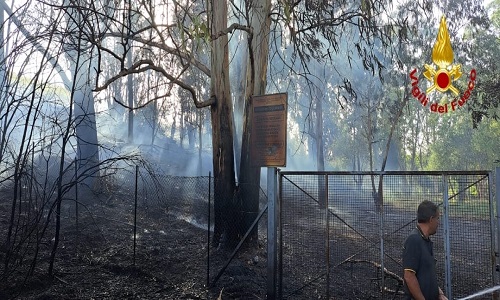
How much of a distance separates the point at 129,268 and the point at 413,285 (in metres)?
6.09

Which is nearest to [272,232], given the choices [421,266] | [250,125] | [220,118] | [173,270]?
[173,270]

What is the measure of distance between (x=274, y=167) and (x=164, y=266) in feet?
10.5

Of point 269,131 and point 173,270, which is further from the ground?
point 269,131

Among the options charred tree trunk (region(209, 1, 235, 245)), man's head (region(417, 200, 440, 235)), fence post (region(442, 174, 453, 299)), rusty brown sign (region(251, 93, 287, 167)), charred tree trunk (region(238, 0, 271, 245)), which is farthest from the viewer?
charred tree trunk (region(209, 1, 235, 245))

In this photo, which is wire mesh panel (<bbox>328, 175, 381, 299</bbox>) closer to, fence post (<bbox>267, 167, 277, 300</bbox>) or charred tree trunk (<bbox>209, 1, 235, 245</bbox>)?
fence post (<bbox>267, 167, 277, 300</bbox>)

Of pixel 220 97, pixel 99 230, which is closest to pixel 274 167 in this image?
pixel 220 97

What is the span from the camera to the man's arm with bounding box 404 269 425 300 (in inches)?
151

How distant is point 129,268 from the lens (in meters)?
8.60

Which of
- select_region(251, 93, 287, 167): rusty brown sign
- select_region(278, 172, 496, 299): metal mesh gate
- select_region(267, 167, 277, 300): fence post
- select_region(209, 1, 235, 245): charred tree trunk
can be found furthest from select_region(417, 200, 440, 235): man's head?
select_region(209, 1, 235, 245): charred tree trunk

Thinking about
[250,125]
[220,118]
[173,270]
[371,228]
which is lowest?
[173,270]

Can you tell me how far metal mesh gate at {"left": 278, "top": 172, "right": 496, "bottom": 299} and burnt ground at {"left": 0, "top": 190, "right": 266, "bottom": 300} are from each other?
0.93 m

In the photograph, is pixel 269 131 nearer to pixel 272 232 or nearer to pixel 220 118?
pixel 220 118

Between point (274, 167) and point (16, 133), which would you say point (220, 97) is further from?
point (16, 133)

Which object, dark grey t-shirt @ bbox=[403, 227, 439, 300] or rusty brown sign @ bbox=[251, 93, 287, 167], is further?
rusty brown sign @ bbox=[251, 93, 287, 167]
